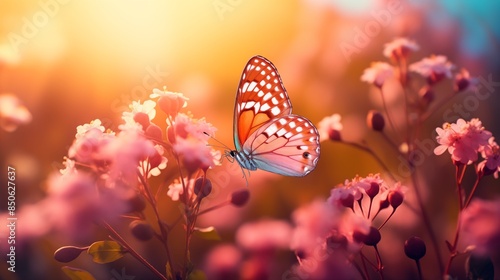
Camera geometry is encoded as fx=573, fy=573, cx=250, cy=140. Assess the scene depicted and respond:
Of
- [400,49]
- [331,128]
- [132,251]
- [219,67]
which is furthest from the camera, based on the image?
[219,67]

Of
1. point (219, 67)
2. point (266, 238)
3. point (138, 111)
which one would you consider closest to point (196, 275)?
point (266, 238)

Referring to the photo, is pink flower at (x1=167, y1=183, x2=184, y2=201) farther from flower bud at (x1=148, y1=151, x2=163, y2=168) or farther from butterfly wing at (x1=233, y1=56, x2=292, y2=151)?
butterfly wing at (x1=233, y1=56, x2=292, y2=151)

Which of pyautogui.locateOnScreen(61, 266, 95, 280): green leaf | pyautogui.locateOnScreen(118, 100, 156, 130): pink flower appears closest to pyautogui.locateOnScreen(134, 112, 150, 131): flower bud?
pyautogui.locateOnScreen(118, 100, 156, 130): pink flower

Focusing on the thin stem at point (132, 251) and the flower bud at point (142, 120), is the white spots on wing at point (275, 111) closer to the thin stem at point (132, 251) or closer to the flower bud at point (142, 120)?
the flower bud at point (142, 120)

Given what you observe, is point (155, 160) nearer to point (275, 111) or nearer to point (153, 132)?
point (153, 132)

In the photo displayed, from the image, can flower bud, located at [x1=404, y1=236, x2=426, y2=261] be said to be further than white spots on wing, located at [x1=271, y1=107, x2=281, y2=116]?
No

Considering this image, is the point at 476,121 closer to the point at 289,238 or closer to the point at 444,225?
the point at 289,238

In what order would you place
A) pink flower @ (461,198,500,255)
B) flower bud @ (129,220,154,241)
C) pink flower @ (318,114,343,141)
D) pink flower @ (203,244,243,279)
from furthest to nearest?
pink flower @ (318,114,343,141) → flower bud @ (129,220,154,241) → pink flower @ (203,244,243,279) → pink flower @ (461,198,500,255)

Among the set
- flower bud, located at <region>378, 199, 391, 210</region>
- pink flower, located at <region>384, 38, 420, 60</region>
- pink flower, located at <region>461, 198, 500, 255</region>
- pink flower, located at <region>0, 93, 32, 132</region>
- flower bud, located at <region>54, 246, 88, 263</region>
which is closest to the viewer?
pink flower, located at <region>461, 198, 500, 255</region>
